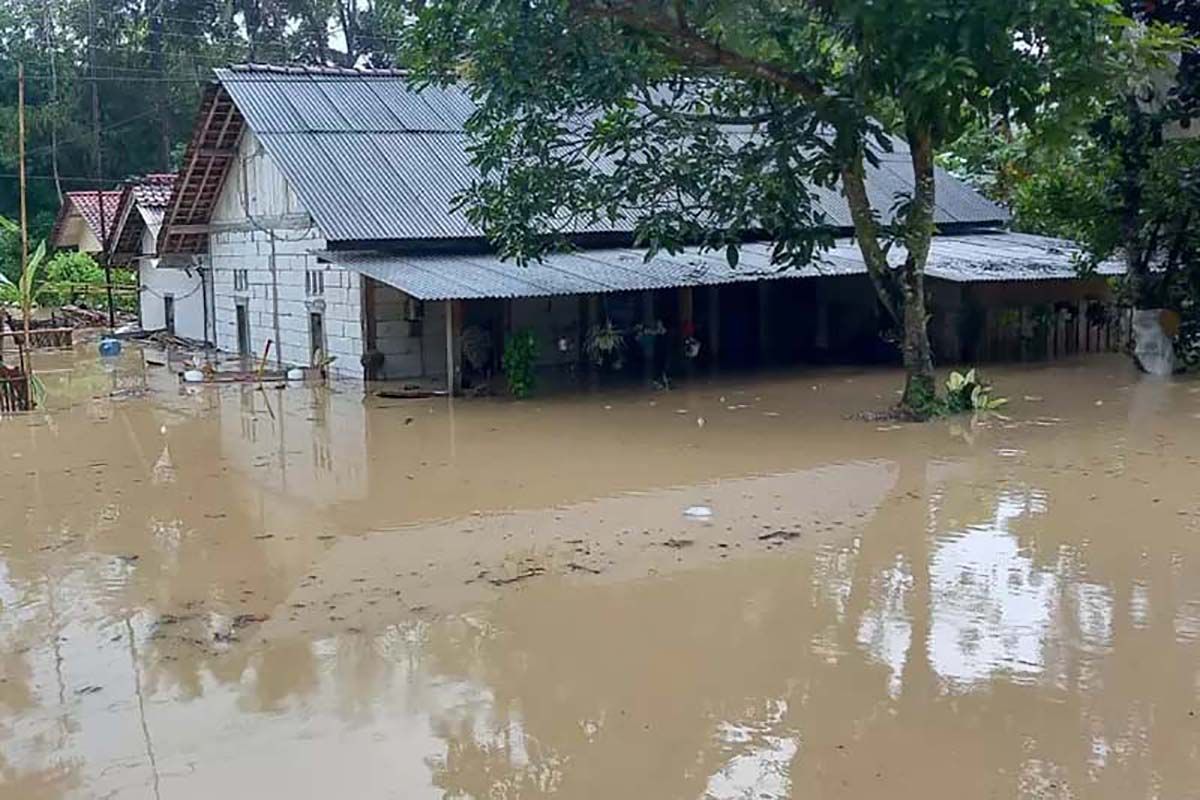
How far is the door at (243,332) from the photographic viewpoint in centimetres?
2209

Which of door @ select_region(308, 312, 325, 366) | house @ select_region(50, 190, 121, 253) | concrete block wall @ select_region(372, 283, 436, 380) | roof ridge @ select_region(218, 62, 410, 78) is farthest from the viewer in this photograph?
house @ select_region(50, 190, 121, 253)

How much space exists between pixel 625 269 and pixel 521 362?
7.01 ft

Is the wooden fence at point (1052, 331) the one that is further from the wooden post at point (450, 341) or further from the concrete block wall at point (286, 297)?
the concrete block wall at point (286, 297)

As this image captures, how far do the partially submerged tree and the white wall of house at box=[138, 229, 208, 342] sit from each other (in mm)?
11629

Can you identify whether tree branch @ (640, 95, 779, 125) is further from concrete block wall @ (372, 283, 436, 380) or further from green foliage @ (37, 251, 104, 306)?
green foliage @ (37, 251, 104, 306)

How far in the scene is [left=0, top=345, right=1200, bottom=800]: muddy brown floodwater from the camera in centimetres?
492

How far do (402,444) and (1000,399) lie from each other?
7007 mm

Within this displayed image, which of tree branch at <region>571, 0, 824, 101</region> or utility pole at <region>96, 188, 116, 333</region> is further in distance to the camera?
utility pole at <region>96, 188, 116, 333</region>

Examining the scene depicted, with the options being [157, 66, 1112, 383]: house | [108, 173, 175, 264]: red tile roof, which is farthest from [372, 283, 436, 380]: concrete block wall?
[108, 173, 175, 264]: red tile roof

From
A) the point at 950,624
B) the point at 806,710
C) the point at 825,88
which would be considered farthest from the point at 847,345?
the point at 806,710

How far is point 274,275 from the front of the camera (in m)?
20.3

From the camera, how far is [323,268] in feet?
60.3

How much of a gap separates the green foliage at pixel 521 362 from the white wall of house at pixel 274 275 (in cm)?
308

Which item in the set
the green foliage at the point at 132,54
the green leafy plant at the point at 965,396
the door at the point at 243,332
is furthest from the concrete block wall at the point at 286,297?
the green foliage at the point at 132,54
